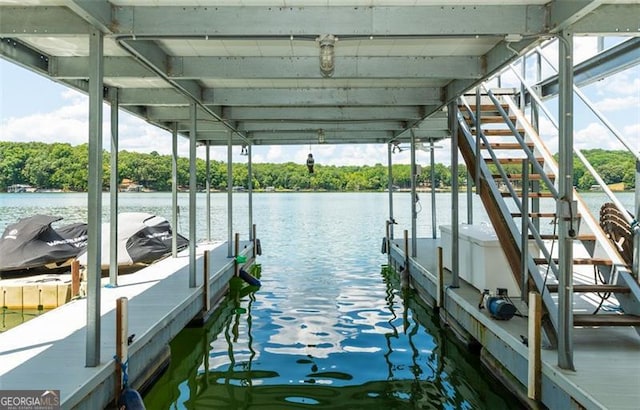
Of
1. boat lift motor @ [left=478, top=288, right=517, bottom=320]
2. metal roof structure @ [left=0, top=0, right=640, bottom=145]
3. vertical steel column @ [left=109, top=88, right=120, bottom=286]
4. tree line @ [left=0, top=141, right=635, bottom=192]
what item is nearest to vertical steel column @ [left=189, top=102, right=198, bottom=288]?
metal roof structure @ [left=0, top=0, right=640, bottom=145]

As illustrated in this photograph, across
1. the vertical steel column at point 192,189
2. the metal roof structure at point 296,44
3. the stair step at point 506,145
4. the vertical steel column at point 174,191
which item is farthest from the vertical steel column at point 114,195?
the stair step at point 506,145

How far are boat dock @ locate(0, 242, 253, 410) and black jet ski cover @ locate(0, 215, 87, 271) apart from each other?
2705 mm

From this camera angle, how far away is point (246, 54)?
5.92 metres

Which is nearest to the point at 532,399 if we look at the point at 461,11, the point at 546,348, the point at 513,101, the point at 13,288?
the point at 546,348

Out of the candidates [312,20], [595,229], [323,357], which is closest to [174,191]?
[323,357]

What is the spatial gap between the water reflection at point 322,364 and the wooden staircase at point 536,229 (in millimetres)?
1255

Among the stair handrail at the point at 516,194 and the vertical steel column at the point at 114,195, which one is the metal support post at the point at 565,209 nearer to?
the stair handrail at the point at 516,194

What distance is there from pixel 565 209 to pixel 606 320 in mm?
1357

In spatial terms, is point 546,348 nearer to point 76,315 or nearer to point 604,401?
point 604,401

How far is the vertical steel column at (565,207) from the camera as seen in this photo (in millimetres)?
4016

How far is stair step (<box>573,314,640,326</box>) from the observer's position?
4555 millimetres

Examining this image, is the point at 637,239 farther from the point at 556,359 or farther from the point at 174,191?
the point at 174,191

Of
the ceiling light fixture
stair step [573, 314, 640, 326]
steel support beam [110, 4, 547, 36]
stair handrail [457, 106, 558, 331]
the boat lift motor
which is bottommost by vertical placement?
the boat lift motor

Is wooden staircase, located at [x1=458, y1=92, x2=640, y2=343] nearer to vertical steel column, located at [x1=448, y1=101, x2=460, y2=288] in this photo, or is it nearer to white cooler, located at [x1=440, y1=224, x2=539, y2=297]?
vertical steel column, located at [x1=448, y1=101, x2=460, y2=288]
